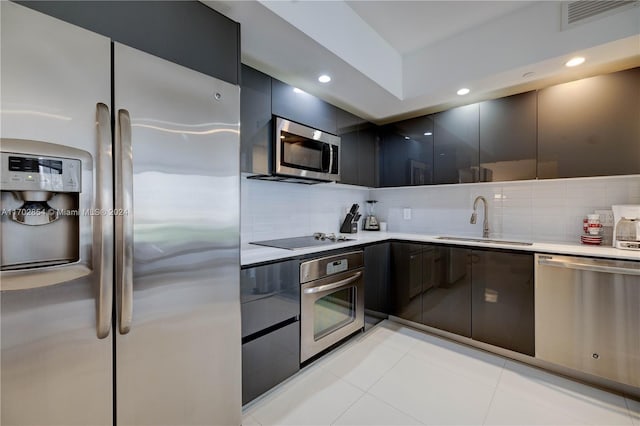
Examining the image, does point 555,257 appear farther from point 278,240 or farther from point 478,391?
point 278,240

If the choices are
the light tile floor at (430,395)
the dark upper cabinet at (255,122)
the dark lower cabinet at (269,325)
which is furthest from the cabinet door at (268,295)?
the dark upper cabinet at (255,122)

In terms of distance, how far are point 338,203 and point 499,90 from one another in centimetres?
179

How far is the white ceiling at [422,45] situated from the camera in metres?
1.53

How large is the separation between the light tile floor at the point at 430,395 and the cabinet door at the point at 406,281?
42 cm

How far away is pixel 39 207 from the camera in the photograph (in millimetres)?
851

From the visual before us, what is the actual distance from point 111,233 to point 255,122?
1.17 meters

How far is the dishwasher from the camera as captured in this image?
5.36 ft

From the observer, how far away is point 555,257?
186 centimetres

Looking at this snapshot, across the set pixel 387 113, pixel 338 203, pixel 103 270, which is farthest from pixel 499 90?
pixel 103 270

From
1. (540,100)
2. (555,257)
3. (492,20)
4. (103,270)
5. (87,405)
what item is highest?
(492,20)

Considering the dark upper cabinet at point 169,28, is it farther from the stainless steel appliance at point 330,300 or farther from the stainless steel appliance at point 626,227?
the stainless steel appliance at point 626,227

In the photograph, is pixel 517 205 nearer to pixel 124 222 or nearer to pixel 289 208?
pixel 289 208

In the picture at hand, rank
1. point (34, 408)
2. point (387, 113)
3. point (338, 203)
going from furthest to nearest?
1. point (338, 203)
2. point (387, 113)
3. point (34, 408)

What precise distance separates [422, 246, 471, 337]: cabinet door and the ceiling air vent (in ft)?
5.32
